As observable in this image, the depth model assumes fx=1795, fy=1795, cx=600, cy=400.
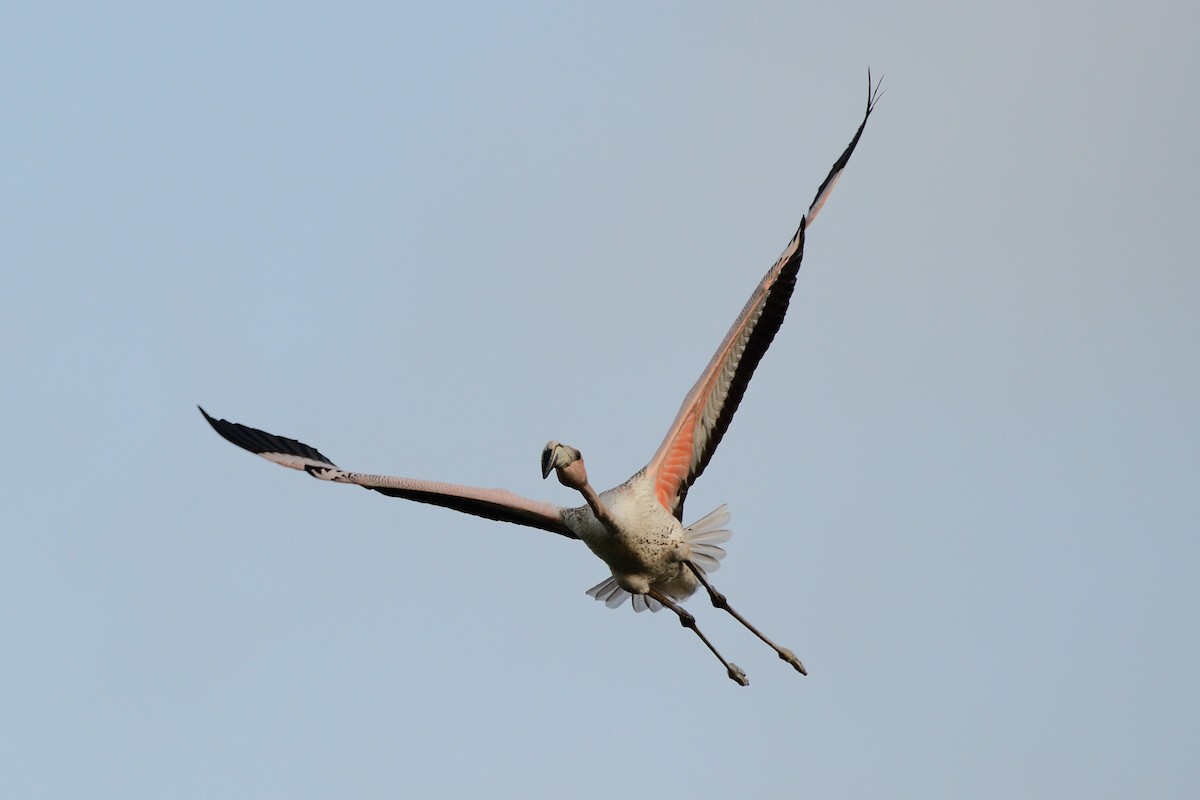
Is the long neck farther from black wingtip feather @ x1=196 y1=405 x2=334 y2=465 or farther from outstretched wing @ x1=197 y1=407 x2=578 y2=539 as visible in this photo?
black wingtip feather @ x1=196 y1=405 x2=334 y2=465

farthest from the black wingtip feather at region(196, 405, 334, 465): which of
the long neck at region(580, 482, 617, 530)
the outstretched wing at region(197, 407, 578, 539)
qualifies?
the long neck at region(580, 482, 617, 530)

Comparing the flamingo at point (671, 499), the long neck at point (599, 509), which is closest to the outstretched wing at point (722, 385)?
the flamingo at point (671, 499)

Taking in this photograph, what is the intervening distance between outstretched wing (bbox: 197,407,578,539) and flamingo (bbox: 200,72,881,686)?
0.01 m

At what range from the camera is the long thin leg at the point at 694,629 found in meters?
13.9

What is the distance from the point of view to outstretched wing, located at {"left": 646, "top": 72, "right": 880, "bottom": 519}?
43.7 feet

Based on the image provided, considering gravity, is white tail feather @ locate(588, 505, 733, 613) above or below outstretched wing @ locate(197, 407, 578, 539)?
below

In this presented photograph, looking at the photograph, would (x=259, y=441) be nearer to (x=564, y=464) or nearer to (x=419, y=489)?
(x=419, y=489)

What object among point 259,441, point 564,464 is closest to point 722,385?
point 564,464

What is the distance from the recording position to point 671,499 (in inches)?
551

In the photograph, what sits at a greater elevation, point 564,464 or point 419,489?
point 419,489

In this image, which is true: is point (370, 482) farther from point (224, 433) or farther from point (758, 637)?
point (758, 637)

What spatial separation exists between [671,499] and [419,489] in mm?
1960

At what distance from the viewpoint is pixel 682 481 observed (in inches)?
552

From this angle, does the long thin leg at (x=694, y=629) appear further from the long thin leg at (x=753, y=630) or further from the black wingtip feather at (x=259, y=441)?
the black wingtip feather at (x=259, y=441)
